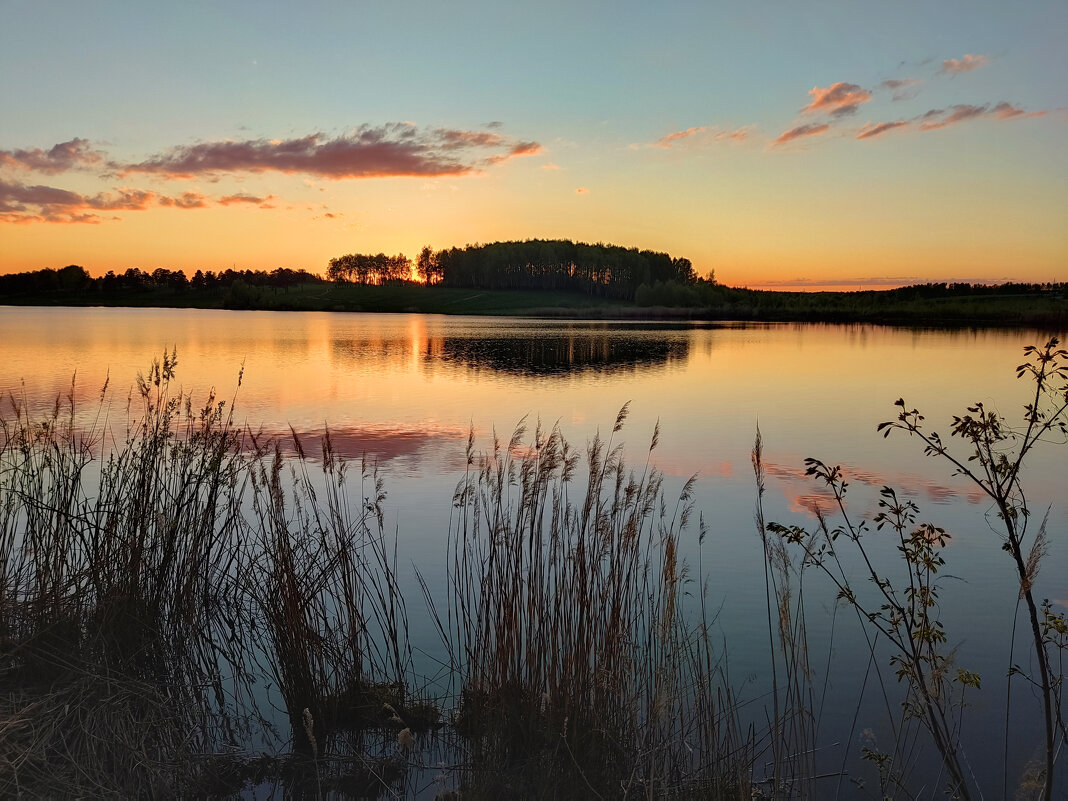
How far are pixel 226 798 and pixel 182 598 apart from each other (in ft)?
5.53

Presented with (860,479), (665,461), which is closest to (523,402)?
(665,461)

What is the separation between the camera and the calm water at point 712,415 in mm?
6445

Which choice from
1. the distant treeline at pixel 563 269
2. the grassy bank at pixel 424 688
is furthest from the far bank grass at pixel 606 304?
the grassy bank at pixel 424 688

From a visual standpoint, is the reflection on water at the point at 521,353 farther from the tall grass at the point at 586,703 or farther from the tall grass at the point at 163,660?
the tall grass at the point at 586,703

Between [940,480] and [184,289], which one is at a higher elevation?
[184,289]

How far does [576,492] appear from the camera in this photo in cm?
1030

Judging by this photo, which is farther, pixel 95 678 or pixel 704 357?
pixel 704 357

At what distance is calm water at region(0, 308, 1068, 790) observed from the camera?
6.45m

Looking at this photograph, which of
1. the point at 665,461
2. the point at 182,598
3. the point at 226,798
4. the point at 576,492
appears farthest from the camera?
the point at 665,461

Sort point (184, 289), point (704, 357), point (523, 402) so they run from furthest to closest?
point (184, 289)
point (704, 357)
point (523, 402)

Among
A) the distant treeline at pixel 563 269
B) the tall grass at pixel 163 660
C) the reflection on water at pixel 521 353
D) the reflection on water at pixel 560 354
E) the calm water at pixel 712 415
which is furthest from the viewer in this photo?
the distant treeline at pixel 563 269

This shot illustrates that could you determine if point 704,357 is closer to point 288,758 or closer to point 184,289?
point 288,758

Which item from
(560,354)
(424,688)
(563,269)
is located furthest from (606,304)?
(424,688)

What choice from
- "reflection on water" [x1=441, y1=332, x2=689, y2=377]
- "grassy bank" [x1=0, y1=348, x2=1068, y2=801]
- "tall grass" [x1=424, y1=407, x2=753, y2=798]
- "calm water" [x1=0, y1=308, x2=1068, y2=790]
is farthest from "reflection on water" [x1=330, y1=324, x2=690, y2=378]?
"tall grass" [x1=424, y1=407, x2=753, y2=798]
